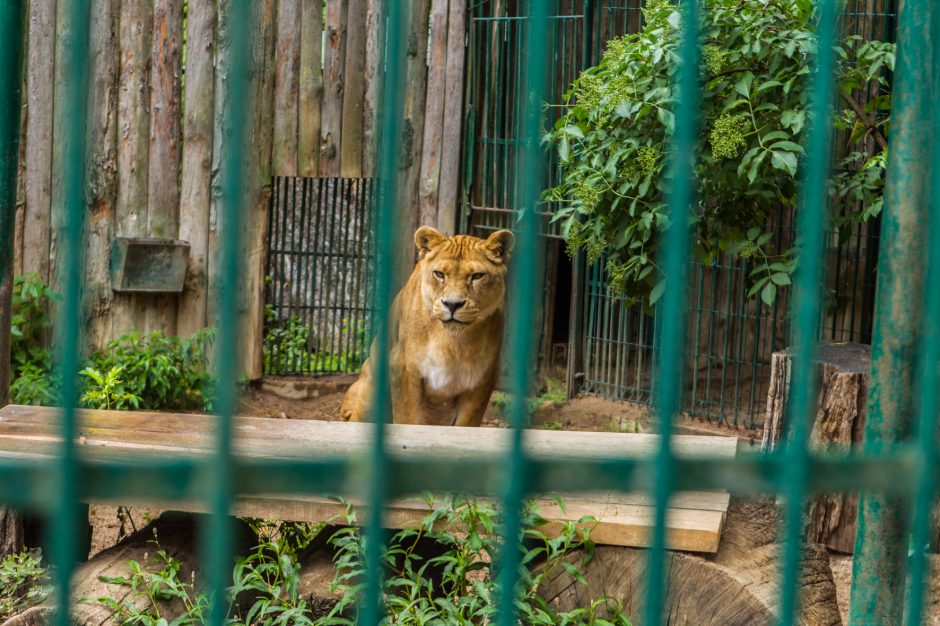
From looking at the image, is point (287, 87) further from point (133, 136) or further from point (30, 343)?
point (30, 343)

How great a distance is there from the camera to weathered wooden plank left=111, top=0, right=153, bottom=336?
7.98 m

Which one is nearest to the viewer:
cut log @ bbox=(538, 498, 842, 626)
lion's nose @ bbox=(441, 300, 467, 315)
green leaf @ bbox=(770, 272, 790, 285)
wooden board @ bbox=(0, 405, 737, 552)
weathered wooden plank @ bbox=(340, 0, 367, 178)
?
cut log @ bbox=(538, 498, 842, 626)

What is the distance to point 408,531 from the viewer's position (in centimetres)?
422

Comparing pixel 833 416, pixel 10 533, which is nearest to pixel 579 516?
pixel 833 416

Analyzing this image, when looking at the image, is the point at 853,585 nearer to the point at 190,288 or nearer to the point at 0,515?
the point at 0,515

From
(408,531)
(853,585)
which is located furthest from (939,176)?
(408,531)

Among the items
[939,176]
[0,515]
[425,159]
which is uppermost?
[425,159]

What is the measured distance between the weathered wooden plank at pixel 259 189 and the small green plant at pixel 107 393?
100cm

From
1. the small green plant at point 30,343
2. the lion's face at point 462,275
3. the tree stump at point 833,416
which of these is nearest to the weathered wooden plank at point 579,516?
the tree stump at point 833,416

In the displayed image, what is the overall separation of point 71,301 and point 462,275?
17.3ft

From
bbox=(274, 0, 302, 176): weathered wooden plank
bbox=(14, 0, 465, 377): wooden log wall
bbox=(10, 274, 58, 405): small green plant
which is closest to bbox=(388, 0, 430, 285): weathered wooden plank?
bbox=(14, 0, 465, 377): wooden log wall

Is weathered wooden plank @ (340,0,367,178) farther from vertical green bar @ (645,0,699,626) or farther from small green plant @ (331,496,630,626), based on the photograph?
vertical green bar @ (645,0,699,626)

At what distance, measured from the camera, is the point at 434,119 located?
9070 millimetres

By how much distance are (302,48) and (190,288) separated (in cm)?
188
